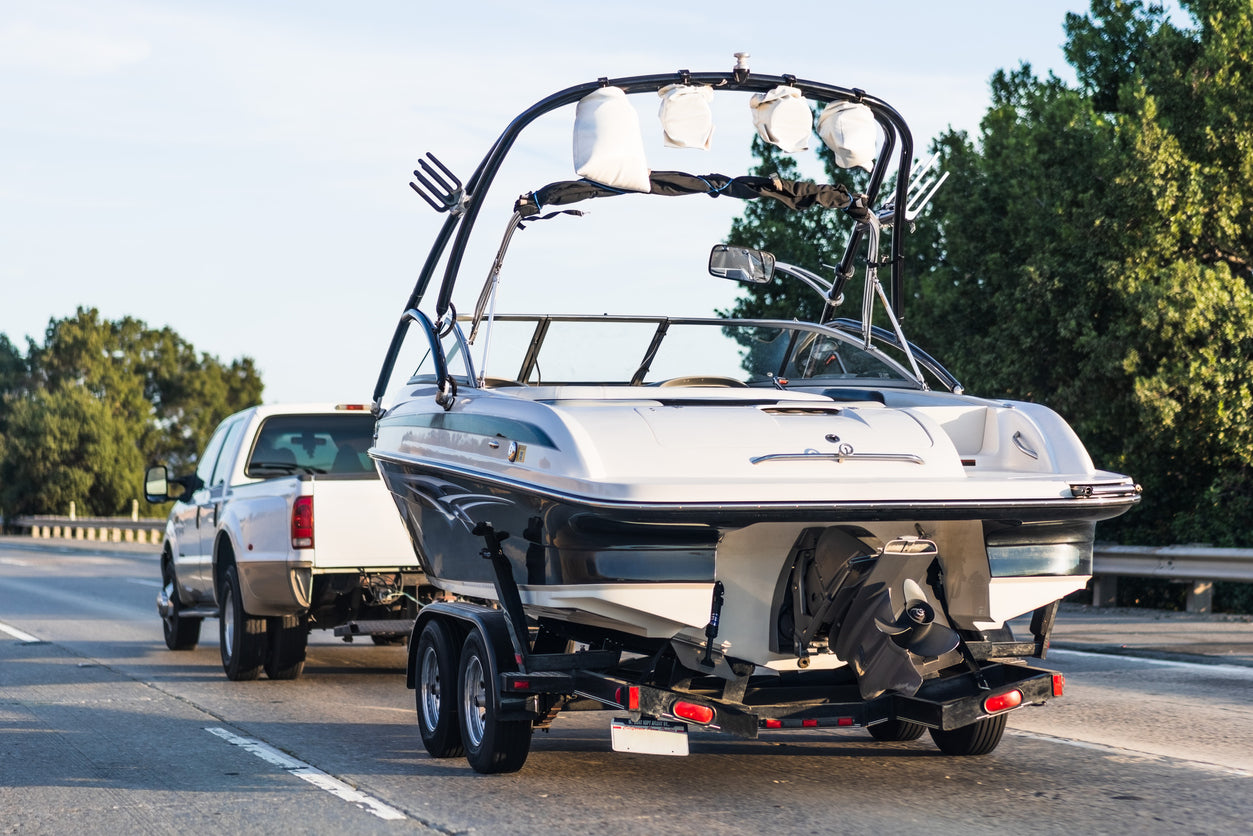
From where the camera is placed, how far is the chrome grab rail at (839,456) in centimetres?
642

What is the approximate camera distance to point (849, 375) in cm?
871

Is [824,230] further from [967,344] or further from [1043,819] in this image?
[1043,819]

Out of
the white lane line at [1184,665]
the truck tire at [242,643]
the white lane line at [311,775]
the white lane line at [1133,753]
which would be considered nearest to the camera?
the white lane line at [311,775]

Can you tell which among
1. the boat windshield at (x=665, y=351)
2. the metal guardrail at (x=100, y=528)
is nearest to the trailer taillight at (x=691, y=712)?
the boat windshield at (x=665, y=351)

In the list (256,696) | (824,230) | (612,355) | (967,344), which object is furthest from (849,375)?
(824,230)

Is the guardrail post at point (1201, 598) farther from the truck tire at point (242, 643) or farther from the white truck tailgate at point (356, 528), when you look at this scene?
the truck tire at point (242, 643)

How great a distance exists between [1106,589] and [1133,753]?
10.0 meters

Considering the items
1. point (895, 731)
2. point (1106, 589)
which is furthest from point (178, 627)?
point (1106, 589)

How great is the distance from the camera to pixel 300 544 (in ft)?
35.5

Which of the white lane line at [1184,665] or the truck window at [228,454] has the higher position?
the truck window at [228,454]

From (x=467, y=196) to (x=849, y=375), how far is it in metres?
2.41

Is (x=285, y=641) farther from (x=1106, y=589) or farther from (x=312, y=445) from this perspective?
(x=1106, y=589)

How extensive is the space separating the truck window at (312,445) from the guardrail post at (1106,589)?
29.3ft

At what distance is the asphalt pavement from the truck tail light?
20.6 ft
